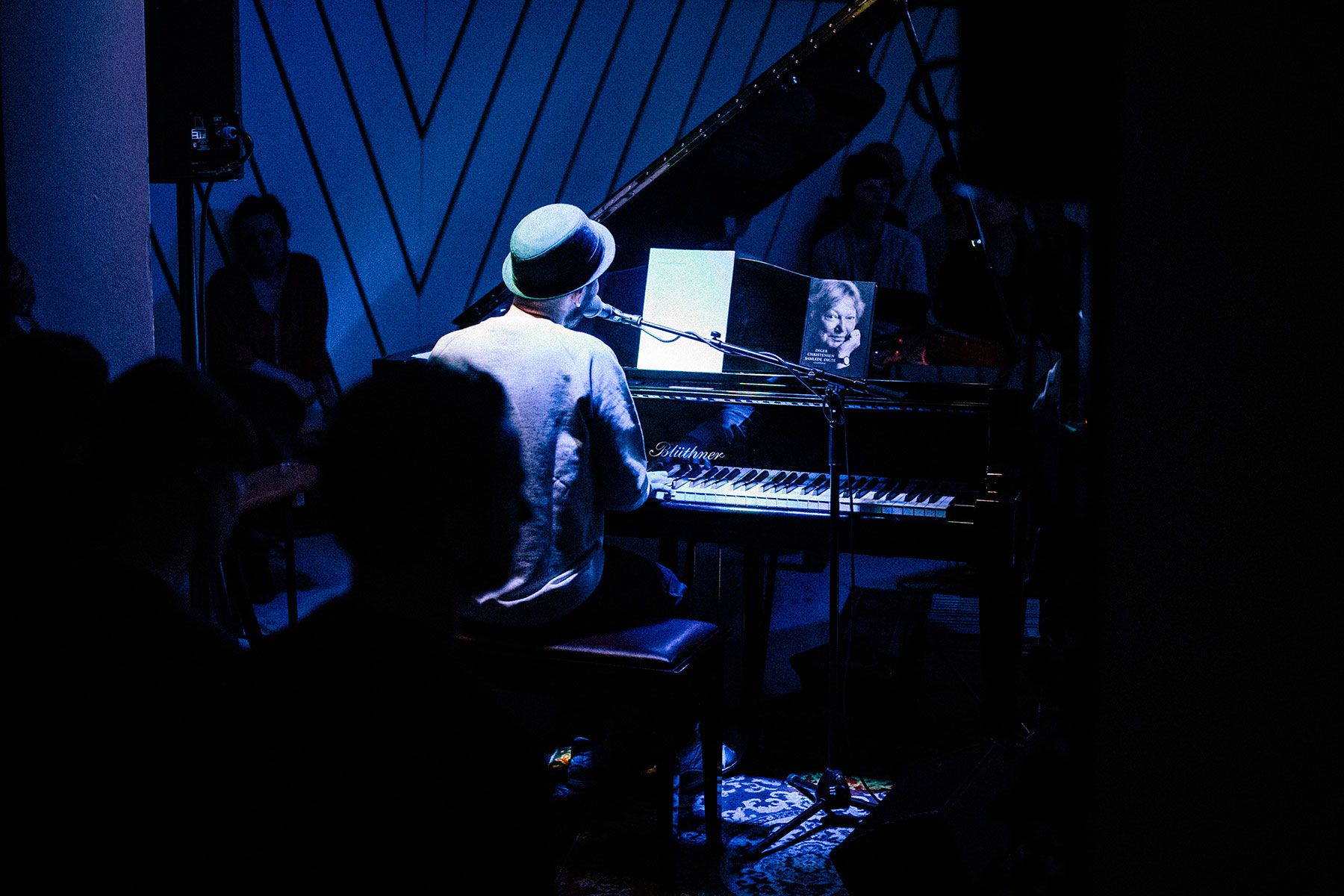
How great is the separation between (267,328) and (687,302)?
265 centimetres

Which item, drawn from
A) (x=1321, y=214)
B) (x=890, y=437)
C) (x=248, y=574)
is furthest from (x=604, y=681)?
(x=248, y=574)

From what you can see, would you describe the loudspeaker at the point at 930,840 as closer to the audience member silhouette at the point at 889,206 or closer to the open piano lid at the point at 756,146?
the open piano lid at the point at 756,146

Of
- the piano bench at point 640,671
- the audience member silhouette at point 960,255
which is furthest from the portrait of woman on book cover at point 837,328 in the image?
the piano bench at point 640,671

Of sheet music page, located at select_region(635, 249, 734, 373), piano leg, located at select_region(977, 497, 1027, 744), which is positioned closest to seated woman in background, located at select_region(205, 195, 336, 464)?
sheet music page, located at select_region(635, 249, 734, 373)

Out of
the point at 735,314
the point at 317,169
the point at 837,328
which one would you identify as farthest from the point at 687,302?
the point at 317,169

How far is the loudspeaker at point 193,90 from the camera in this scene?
240cm

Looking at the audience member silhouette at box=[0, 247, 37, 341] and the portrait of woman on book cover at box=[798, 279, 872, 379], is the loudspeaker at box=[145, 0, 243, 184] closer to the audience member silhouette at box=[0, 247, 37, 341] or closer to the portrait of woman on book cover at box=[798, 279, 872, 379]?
the audience member silhouette at box=[0, 247, 37, 341]

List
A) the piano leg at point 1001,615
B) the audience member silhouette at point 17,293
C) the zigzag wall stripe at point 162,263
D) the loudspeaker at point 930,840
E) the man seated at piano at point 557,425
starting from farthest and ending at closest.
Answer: the zigzag wall stripe at point 162,263, the piano leg at point 1001,615, the man seated at piano at point 557,425, the loudspeaker at point 930,840, the audience member silhouette at point 17,293

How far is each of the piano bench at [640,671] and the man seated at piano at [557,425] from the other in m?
0.05

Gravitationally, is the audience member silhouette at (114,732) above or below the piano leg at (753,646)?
above

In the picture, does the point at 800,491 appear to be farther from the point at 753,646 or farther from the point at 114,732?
the point at 114,732

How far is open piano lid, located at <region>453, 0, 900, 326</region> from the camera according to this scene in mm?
2805

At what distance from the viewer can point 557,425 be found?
2.11 meters

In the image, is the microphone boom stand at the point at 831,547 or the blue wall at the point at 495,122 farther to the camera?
the blue wall at the point at 495,122
